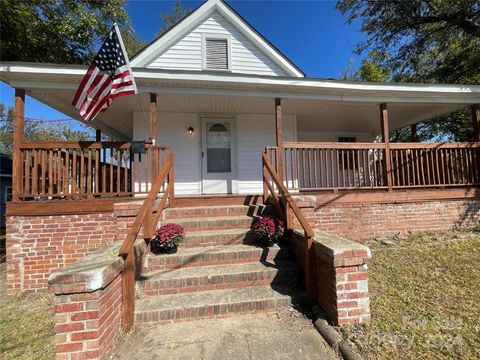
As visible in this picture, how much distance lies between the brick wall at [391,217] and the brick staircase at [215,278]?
227 cm

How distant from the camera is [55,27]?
910 cm

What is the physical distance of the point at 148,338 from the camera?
8.13ft

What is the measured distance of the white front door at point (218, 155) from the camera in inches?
279

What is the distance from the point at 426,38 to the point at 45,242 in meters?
14.8

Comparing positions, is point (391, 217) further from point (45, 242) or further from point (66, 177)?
point (45, 242)

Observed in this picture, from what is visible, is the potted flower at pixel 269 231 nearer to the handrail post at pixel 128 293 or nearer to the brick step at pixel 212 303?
the brick step at pixel 212 303

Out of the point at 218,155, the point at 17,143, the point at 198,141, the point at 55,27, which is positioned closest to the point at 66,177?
the point at 17,143

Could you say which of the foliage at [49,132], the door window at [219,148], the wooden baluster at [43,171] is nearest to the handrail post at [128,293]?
the wooden baluster at [43,171]

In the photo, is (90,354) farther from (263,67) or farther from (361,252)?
(263,67)

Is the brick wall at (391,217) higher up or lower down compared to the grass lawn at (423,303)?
higher up

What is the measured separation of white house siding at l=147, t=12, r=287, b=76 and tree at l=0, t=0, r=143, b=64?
5134mm

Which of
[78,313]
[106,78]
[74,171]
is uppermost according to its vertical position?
[106,78]

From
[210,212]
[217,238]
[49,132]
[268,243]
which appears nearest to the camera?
[268,243]

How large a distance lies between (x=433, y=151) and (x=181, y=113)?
6367 mm
